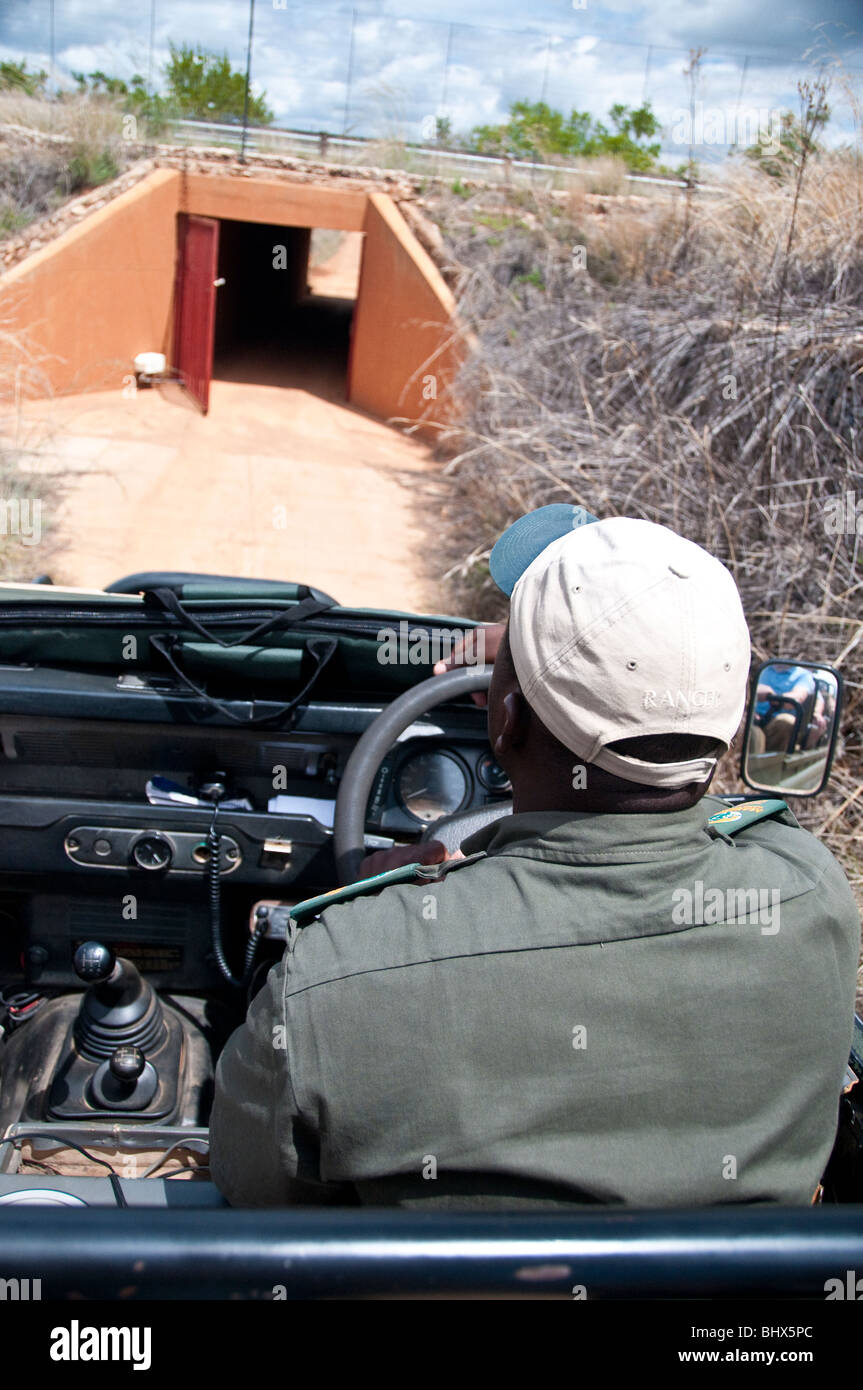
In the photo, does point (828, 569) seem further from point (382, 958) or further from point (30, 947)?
point (382, 958)

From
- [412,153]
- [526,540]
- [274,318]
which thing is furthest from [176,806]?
[274,318]

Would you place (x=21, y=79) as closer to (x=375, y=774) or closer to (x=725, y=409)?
(x=725, y=409)

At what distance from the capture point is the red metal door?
14188 millimetres

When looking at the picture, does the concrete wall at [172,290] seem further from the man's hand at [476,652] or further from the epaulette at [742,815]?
the epaulette at [742,815]

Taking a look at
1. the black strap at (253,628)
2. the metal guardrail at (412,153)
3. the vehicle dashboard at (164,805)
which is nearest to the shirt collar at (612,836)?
the vehicle dashboard at (164,805)

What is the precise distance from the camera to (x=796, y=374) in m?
6.34

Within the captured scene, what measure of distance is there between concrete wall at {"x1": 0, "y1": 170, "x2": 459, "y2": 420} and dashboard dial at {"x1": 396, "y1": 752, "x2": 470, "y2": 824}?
34.2 feet

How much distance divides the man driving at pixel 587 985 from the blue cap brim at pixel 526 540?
538 mm

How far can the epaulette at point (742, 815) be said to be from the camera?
5.17 feet

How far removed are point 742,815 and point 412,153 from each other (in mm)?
16761

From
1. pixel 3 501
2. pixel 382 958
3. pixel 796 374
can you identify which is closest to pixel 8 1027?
pixel 382 958

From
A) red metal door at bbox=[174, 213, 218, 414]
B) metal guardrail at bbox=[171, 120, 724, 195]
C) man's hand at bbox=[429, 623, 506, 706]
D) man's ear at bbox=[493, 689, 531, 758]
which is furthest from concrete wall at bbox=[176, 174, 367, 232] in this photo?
man's ear at bbox=[493, 689, 531, 758]

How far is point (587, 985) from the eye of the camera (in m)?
1.17

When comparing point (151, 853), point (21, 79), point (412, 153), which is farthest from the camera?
point (21, 79)
